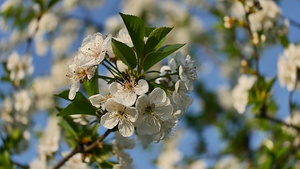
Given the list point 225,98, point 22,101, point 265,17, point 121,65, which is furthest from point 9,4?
point 225,98

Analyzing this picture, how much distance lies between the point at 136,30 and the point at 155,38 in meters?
0.07

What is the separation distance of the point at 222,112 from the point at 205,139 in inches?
21.7

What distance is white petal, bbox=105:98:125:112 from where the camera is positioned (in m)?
1.15

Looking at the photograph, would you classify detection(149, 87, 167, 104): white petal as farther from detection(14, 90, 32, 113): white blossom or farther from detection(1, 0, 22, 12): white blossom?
detection(1, 0, 22, 12): white blossom

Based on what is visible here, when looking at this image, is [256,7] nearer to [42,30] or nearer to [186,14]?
[42,30]

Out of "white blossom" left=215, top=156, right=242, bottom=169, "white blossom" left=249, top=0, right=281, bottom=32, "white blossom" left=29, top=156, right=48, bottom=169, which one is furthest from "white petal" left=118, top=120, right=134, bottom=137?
"white blossom" left=215, top=156, right=242, bottom=169

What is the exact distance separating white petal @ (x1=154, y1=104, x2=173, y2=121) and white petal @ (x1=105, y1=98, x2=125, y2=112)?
12 cm

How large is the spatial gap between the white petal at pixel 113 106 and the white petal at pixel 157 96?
0.10 meters

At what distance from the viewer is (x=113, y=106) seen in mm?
1165

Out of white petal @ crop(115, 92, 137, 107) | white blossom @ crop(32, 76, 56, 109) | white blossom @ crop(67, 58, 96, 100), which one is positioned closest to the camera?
white petal @ crop(115, 92, 137, 107)

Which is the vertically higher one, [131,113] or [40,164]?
[131,113]

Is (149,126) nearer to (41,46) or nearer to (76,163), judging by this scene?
(76,163)

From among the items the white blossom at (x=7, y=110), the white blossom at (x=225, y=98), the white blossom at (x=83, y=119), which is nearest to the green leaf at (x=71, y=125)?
the white blossom at (x=83, y=119)

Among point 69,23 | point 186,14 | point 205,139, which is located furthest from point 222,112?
point 69,23
